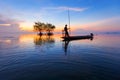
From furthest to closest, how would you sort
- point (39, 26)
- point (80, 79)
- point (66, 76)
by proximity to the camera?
point (39, 26), point (66, 76), point (80, 79)

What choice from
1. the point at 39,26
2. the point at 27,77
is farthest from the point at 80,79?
the point at 39,26

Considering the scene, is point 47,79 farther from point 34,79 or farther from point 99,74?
point 99,74

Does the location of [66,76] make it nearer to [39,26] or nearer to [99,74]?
[99,74]

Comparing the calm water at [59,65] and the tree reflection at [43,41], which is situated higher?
the tree reflection at [43,41]

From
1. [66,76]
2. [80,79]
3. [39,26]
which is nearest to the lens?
[80,79]

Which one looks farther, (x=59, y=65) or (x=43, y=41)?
(x=43, y=41)

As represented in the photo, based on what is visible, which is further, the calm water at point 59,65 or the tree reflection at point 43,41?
the tree reflection at point 43,41

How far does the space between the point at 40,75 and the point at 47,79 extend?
0.81m

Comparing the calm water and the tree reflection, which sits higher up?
the tree reflection

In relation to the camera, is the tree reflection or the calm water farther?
the tree reflection

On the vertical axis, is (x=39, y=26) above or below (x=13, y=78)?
above

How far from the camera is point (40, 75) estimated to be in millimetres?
7113

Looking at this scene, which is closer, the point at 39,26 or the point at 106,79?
the point at 106,79

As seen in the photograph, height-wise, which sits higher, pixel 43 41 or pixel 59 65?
pixel 43 41
